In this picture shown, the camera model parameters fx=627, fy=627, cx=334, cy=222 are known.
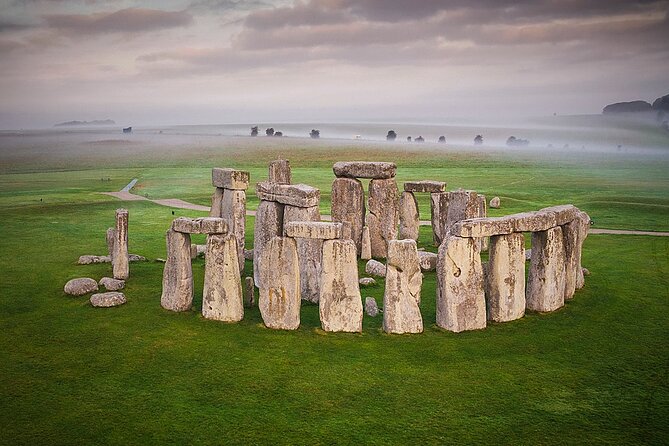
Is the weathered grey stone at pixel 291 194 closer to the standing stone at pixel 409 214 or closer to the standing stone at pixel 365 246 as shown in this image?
→ the standing stone at pixel 365 246

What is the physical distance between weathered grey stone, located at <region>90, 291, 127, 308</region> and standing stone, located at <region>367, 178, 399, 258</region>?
8.31m

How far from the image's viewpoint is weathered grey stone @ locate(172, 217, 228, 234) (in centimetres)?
1323

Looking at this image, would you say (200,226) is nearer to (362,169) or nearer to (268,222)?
(268,222)

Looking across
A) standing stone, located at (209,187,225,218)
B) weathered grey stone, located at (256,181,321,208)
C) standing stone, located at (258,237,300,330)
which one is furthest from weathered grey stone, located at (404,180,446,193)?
standing stone, located at (258,237,300,330)

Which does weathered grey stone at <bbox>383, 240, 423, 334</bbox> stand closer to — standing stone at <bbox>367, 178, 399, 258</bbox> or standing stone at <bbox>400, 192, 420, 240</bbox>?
standing stone at <bbox>367, 178, 399, 258</bbox>

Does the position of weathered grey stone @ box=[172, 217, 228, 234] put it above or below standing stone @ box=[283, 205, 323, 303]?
above

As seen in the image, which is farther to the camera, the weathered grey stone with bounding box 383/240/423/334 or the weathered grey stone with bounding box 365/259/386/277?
the weathered grey stone with bounding box 365/259/386/277

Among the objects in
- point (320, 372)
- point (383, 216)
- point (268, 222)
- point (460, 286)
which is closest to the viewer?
point (320, 372)

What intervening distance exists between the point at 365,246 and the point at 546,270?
6.81 m

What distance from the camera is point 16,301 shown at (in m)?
14.6

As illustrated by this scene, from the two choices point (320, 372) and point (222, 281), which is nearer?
point (320, 372)

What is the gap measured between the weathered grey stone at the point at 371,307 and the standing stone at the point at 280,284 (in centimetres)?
183

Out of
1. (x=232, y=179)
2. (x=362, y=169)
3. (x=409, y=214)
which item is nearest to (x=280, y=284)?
(x=232, y=179)

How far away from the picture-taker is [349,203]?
63.5 ft
